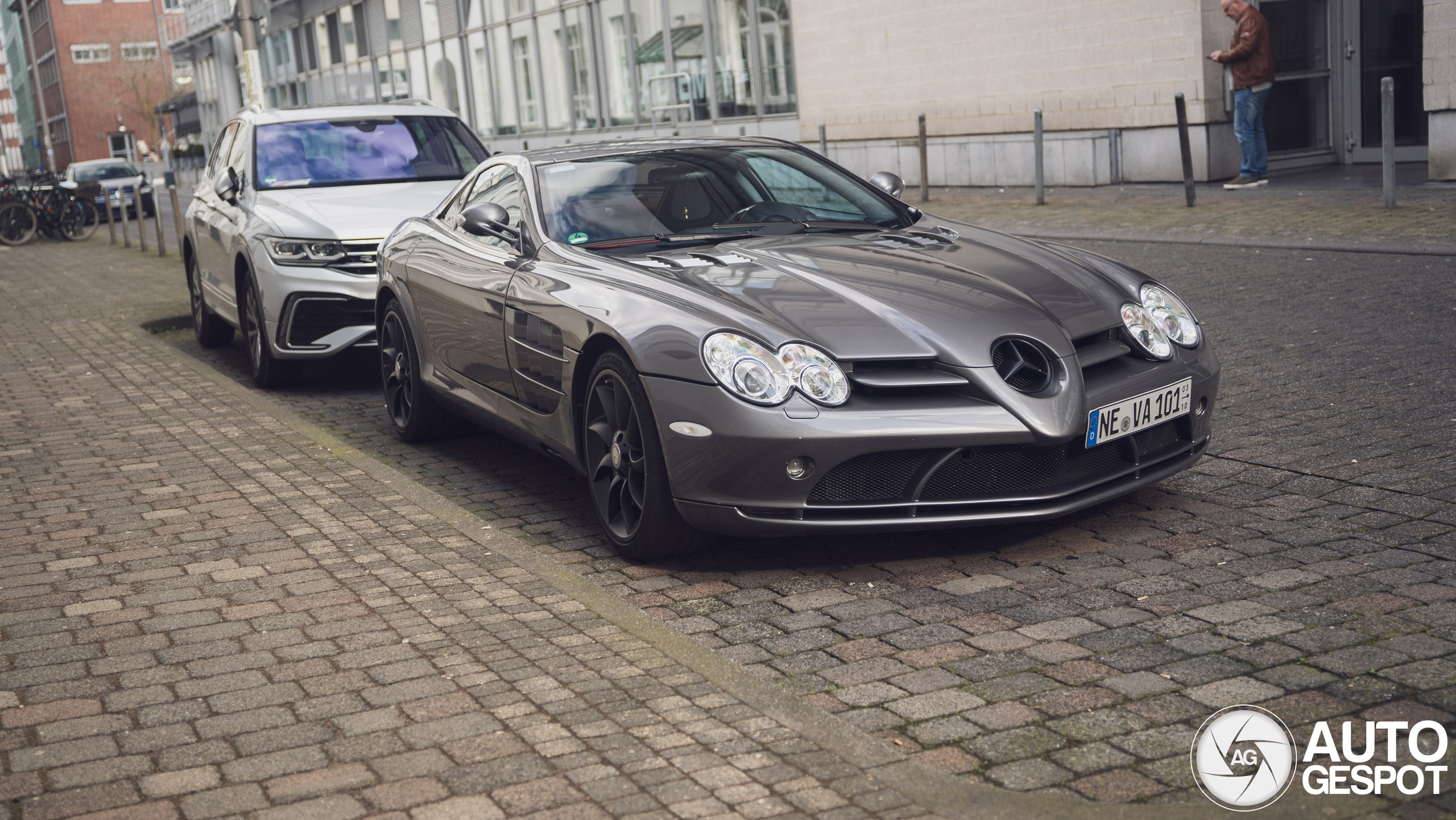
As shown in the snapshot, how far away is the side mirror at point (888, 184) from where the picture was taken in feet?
20.7

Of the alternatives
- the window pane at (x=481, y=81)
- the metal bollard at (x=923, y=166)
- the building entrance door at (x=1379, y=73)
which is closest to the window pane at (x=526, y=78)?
the window pane at (x=481, y=81)

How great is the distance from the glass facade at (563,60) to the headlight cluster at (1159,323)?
13.5 m

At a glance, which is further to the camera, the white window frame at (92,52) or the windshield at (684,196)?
the white window frame at (92,52)

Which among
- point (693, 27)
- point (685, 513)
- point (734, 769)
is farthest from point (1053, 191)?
point (734, 769)

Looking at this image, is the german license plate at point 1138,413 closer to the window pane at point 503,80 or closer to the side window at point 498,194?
the side window at point 498,194

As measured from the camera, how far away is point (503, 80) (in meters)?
33.6

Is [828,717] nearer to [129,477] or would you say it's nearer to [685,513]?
[685,513]

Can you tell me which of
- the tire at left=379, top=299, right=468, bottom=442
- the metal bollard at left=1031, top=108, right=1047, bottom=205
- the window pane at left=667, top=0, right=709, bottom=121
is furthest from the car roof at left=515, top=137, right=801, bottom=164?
the window pane at left=667, top=0, right=709, bottom=121

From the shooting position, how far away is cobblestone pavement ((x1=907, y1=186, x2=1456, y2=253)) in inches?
436

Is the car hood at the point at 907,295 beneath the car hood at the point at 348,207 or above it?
beneath

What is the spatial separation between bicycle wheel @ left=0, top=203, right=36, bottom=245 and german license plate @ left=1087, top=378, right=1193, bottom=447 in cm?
2576

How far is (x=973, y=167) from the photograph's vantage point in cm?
1955

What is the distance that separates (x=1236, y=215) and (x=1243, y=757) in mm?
10882

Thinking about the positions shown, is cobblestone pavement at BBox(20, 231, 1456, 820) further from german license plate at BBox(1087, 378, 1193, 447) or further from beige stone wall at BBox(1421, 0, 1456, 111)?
beige stone wall at BBox(1421, 0, 1456, 111)
